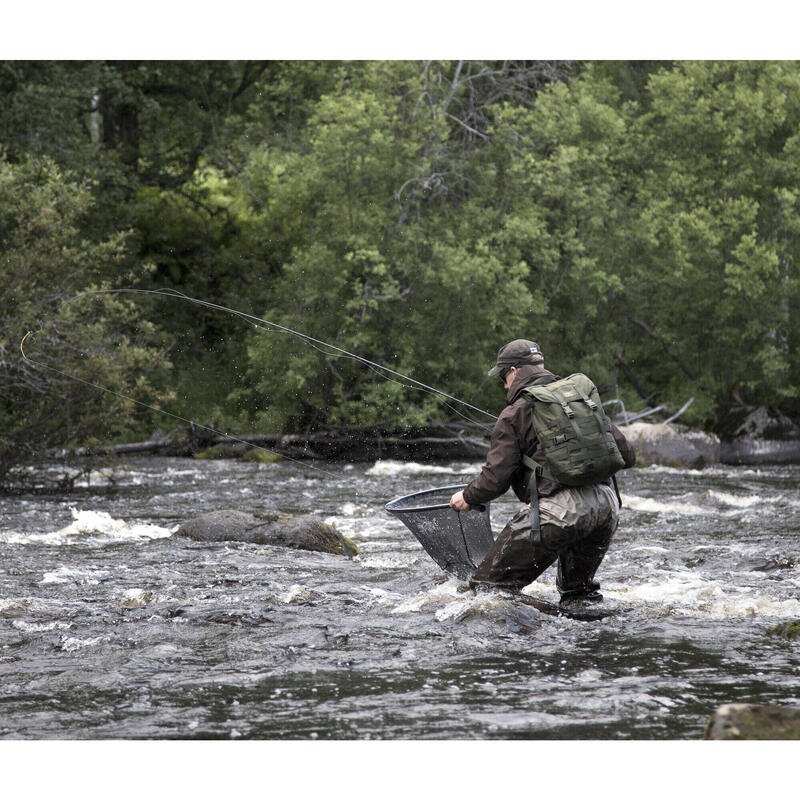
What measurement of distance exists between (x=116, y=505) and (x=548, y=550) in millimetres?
7054

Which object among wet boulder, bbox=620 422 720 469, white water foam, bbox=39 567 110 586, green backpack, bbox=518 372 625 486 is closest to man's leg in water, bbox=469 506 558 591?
green backpack, bbox=518 372 625 486

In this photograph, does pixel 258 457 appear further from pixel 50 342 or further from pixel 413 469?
pixel 50 342

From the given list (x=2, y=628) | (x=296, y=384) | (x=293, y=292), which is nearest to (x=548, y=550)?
(x=2, y=628)

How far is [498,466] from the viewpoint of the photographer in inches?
225

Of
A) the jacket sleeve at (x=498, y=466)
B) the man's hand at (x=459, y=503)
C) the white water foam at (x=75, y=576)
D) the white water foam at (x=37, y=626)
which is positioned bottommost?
the white water foam at (x=75, y=576)

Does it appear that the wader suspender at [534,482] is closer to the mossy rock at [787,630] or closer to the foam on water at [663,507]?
the mossy rock at [787,630]

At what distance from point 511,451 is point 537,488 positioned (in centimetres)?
25

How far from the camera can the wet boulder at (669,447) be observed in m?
16.5

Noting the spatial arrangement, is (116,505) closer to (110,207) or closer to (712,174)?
(110,207)

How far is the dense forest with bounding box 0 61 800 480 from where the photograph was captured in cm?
1905

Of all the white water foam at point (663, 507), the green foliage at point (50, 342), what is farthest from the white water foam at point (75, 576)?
the white water foam at point (663, 507)

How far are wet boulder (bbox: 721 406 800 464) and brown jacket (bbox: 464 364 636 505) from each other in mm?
12500

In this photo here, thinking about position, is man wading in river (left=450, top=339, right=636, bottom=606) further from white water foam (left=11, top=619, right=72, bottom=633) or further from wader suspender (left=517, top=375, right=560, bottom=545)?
white water foam (left=11, top=619, right=72, bottom=633)

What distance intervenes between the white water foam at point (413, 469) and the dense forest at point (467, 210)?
1765mm
